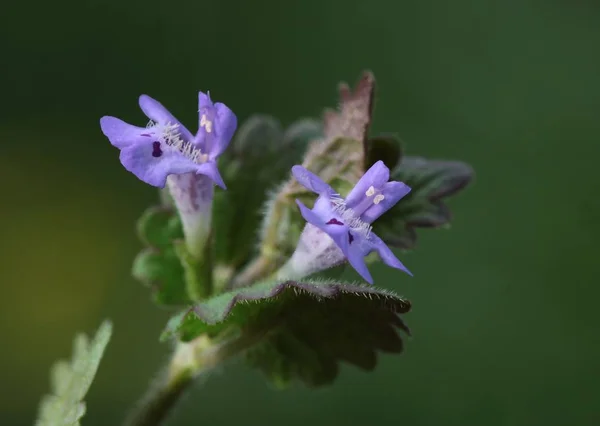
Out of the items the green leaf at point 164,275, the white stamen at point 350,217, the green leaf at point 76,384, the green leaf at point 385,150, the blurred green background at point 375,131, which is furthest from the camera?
the blurred green background at point 375,131

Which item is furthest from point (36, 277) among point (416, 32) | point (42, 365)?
point (416, 32)

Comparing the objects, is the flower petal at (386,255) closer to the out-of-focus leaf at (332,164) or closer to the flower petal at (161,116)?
the out-of-focus leaf at (332,164)

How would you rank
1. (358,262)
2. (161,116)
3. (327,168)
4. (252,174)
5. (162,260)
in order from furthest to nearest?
(252,174)
(162,260)
(327,168)
(161,116)
(358,262)

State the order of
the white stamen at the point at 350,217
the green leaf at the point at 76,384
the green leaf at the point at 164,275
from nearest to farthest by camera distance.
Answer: the white stamen at the point at 350,217
the green leaf at the point at 76,384
the green leaf at the point at 164,275

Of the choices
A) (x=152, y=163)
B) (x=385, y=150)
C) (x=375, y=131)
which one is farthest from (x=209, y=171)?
(x=375, y=131)

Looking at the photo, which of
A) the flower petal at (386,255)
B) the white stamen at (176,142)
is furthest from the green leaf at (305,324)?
the white stamen at (176,142)

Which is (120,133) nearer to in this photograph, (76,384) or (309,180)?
(309,180)

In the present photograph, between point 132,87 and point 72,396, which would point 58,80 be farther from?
point 72,396
